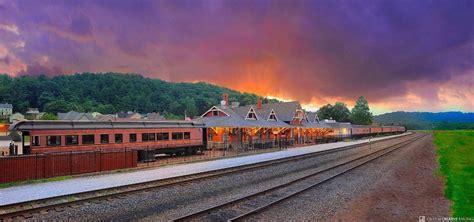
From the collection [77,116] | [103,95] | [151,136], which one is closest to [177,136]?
[151,136]

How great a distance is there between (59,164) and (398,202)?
60.5 feet

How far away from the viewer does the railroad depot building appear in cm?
4078

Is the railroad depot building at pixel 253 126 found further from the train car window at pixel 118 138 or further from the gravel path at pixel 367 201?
the gravel path at pixel 367 201

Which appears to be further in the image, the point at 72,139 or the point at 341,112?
the point at 341,112

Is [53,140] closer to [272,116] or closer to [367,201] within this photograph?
[367,201]

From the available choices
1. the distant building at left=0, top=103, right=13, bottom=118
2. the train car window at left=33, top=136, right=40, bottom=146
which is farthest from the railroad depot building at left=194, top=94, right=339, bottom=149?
the distant building at left=0, top=103, right=13, bottom=118

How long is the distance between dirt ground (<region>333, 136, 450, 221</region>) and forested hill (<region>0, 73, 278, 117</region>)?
134129 millimetres

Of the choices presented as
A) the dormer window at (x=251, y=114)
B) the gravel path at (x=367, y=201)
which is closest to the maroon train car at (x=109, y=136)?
the dormer window at (x=251, y=114)

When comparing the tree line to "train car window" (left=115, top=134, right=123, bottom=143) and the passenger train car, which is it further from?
"train car window" (left=115, top=134, right=123, bottom=143)

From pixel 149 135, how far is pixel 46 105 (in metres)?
145

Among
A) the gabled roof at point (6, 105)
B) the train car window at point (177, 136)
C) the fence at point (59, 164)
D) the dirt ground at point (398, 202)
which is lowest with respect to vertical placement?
the dirt ground at point (398, 202)

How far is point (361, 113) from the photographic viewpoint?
132 metres

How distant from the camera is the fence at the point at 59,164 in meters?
17.0

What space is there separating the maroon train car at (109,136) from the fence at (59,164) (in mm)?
3421
